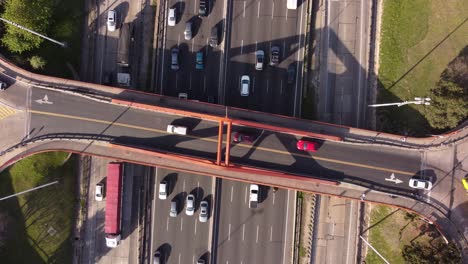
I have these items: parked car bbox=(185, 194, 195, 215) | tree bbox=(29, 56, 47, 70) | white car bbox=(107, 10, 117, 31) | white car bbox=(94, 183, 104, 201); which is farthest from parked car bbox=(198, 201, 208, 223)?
tree bbox=(29, 56, 47, 70)

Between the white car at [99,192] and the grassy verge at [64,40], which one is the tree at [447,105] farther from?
the grassy verge at [64,40]

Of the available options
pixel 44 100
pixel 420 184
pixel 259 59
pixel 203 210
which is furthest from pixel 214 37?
pixel 420 184

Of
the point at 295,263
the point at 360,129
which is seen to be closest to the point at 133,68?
the point at 360,129

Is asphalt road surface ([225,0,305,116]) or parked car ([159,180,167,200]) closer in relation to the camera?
parked car ([159,180,167,200])

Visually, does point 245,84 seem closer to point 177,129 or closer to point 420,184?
point 177,129

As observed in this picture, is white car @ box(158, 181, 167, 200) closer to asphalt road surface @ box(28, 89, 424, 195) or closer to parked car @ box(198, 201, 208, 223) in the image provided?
parked car @ box(198, 201, 208, 223)

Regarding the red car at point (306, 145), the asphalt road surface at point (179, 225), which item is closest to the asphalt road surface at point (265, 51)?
the red car at point (306, 145)
